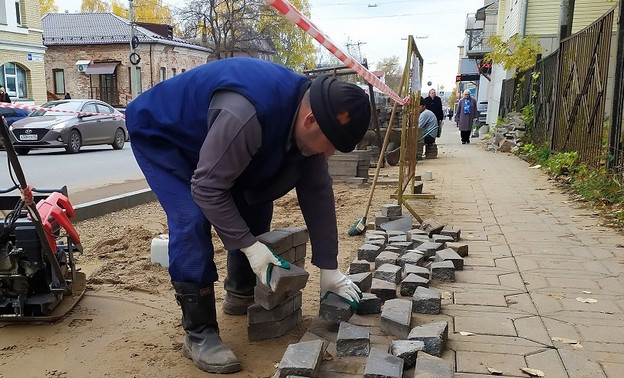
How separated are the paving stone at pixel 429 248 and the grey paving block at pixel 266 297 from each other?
1.65 meters

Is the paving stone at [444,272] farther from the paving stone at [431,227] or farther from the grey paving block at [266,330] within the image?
the grey paving block at [266,330]

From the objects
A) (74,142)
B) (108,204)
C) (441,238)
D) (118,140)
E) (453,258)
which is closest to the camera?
(453,258)

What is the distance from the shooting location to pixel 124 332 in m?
2.87

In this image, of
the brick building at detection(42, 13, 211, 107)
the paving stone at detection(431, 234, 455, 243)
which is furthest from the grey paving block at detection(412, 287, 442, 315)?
the brick building at detection(42, 13, 211, 107)

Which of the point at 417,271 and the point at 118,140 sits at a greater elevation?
the point at 417,271

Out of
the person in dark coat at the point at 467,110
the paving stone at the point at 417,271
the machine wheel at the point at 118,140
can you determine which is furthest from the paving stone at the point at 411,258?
the person in dark coat at the point at 467,110

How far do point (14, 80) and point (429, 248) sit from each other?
27079 millimetres

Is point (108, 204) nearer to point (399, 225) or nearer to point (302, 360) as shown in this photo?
point (399, 225)

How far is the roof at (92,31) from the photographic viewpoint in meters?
37.0

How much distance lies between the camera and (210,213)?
2.22 m

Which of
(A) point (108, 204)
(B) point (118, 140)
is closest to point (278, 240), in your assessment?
(A) point (108, 204)

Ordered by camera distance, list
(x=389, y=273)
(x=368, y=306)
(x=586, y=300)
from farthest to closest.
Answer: (x=389, y=273) → (x=586, y=300) → (x=368, y=306)

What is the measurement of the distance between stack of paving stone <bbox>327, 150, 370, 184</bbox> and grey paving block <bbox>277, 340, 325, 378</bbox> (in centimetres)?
615

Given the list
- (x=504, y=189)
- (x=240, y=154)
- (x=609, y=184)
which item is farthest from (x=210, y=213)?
(x=504, y=189)
